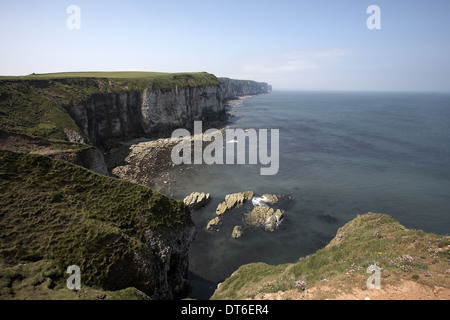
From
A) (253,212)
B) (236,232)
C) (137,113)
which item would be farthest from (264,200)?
(137,113)

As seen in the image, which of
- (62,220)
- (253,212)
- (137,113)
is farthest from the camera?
(137,113)

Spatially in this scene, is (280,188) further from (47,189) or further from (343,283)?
(47,189)

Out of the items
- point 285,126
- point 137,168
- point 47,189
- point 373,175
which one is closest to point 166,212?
point 47,189

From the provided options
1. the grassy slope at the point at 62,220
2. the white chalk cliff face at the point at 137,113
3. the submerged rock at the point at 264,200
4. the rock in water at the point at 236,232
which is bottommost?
the rock in water at the point at 236,232

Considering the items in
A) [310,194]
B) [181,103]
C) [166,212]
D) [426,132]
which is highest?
[181,103]

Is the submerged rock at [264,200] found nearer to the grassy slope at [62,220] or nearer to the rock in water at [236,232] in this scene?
the rock in water at [236,232]

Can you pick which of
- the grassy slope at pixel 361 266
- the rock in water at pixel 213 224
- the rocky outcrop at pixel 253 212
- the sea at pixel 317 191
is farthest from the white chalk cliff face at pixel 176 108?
the grassy slope at pixel 361 266

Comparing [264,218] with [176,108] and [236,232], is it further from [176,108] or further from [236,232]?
[176,108]
